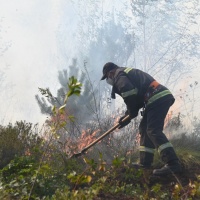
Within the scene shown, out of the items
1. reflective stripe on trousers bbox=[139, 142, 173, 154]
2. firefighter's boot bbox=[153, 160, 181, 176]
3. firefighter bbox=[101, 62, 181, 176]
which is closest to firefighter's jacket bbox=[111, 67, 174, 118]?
firefighter bbox=[101, 62, 181, 176]

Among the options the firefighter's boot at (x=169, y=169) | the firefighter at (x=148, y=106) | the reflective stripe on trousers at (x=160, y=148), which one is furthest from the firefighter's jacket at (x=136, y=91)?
the firefighter's boot at (x=169, y=169)

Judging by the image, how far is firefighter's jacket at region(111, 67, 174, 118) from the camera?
4.37 meters

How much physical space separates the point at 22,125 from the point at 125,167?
173 cm

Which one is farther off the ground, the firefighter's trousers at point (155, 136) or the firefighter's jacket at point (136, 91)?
the firefighter's jacket at point (136, 91)

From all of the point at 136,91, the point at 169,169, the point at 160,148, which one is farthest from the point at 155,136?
the point at 136,91

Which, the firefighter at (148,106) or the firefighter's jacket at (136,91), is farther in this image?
the firefighter's jacket at (136,91)

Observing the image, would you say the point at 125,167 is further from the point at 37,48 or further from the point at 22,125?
the point at 37,48

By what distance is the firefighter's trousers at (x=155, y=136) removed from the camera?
420 centimetres

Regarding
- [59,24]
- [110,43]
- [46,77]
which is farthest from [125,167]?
[46,77]

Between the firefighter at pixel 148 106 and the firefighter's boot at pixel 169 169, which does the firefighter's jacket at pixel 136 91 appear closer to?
the firefighter at pixel 148 106

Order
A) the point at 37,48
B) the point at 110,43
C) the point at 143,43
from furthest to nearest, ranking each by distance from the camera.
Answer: the point at 37,48
the point at 143,43
the point at 110,43

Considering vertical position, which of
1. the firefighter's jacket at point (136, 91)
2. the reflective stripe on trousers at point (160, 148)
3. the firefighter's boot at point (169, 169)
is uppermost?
the firefighter's jacket at point (136, 91)

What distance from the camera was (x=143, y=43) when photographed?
21688mm

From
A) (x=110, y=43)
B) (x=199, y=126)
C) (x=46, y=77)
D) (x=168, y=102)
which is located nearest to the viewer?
(x=168, y=102)
